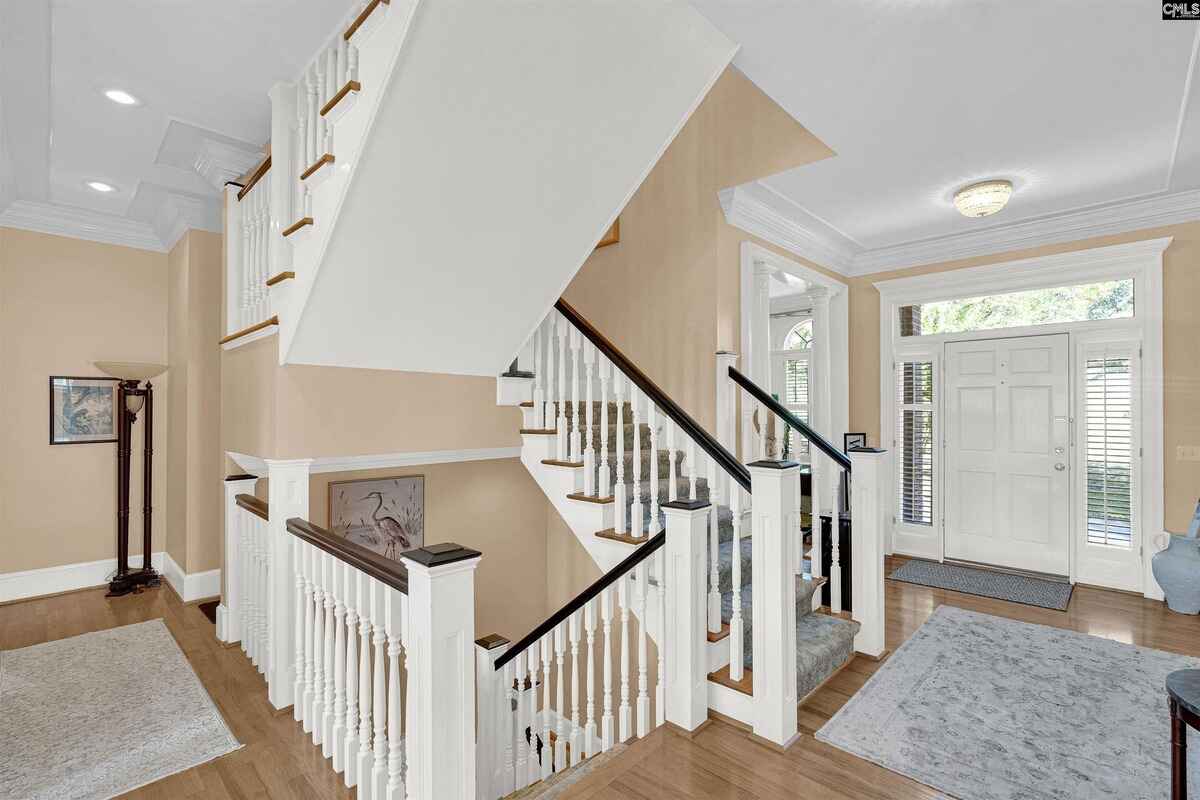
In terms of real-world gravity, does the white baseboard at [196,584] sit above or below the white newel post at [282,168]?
below

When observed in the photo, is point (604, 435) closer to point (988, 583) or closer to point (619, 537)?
point (619, 537)

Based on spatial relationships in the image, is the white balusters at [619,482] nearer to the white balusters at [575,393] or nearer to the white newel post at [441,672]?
the white balusters at [575,393]

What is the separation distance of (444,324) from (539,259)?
577mm

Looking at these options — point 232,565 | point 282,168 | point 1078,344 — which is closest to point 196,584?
point 232,565

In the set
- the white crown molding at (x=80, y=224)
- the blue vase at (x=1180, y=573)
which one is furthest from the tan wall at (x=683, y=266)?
the white crown molding at (x=80, y=224)

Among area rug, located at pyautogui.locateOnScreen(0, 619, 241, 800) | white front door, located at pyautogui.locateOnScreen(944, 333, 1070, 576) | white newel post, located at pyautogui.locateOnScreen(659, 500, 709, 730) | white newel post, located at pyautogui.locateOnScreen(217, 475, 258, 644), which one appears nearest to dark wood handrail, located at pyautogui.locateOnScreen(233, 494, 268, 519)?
white newel post, located at pyautogui.locateOnScreen(217, 475, 258, 644)

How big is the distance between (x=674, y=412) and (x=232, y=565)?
8.99 ft

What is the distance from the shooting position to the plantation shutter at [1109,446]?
4.23 metres

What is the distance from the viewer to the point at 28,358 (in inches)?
165

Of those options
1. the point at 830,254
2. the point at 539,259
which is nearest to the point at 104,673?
the point at 539,259

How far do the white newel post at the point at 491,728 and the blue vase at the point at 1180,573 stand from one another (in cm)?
453

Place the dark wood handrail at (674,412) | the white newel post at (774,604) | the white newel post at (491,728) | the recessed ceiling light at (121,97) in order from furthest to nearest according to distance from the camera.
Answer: the recessed ceiling light at (121,97), the white newel post at (491,728), the dark wood handrail at (674,412), the white newel post at (774,604)

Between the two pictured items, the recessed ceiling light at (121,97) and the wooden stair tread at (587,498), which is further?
the wooden stair tread at (587,498)

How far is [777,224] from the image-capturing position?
14.4ft
